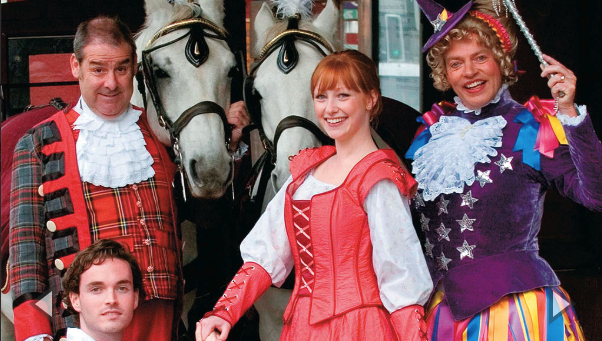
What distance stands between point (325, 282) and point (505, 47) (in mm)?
975

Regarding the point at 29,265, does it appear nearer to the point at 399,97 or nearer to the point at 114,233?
the point at 114,233

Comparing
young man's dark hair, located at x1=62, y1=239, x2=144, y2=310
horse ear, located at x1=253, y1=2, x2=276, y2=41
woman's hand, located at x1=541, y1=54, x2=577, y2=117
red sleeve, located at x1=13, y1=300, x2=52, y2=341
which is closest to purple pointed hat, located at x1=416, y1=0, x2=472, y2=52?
woman's hand, located at x1=541, y1=54, x2=577, y2=117

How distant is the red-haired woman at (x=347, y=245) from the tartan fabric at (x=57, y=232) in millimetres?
410

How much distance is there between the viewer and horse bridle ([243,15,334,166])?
9.50 feet

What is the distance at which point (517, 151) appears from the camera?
2373mm

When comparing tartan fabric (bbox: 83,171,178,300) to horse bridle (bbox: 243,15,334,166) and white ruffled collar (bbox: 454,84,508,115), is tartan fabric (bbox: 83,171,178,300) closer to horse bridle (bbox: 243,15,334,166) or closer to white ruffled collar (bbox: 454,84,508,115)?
horse bridle (bbox: 243,15,334,166)

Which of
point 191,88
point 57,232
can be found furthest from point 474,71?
point 57,232

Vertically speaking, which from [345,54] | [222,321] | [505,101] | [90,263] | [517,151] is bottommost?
[222,321]

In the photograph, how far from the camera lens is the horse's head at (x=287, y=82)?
2814 millimetres

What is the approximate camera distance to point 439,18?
100 inches

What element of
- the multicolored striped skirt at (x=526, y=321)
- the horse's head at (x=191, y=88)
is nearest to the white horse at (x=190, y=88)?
the horse's head at (x=191, y=88)

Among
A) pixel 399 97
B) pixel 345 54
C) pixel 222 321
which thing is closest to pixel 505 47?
pixel 345 54

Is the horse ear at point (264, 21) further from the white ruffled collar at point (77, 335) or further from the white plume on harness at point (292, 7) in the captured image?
the white ruffled collar at point (77, 335)

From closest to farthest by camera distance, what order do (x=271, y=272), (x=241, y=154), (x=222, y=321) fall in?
(x=222, y=321) < (x=271, y=272) < (x=241, y=154)
